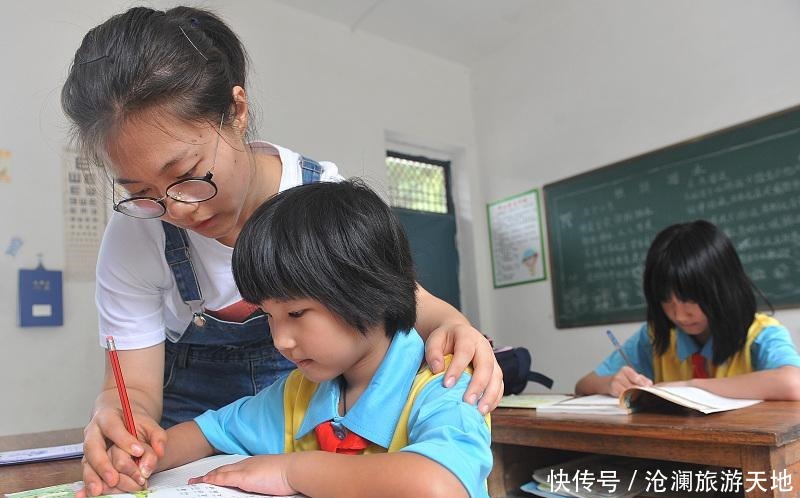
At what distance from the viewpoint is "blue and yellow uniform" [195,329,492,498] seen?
0.61 metres

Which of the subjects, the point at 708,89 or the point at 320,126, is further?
the point at 320,126

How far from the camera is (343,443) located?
745 millimetres

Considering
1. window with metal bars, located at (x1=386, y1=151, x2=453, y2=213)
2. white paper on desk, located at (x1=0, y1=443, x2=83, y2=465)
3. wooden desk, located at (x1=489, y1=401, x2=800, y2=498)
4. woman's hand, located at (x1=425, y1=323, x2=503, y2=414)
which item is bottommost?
wooden desk, located at (x1=489, y1=401, x2=800, y2=498)

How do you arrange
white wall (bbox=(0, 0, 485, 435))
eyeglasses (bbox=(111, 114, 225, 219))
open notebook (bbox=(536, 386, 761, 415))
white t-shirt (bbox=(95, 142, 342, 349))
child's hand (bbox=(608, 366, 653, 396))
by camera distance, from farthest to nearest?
white wall (bbox=(0, 0, 485, 435)) < child's hand (bbox=(608, 366, 653, 396)) < open notebook (bbox=(536, 386, 761, 415)) < white t-shirt (bbox=(95, 142, 342, 349)) < eyeglasses (bbox=(111, 114, 225, 219))

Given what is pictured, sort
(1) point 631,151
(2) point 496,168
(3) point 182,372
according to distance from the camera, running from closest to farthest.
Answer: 1. (3) point 182,372
2. (1) point 631,151
3. (2) point 496,168

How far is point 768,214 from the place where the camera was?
8.73ft

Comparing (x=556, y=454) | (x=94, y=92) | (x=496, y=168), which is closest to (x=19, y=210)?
(x=94, y=92)

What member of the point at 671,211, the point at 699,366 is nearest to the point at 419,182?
the point at 671,211

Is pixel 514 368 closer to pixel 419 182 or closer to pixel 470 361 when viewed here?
pixel 470 361

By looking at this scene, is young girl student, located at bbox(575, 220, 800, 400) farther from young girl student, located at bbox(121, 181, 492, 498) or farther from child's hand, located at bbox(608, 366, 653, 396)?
young girl student, located at bbox(121, 181, 492, 498)

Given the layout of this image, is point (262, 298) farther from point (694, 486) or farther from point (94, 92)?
point (694, 486)

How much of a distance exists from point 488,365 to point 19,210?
2.26 m

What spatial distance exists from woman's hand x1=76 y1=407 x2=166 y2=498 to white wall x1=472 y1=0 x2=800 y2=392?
264 centimetres

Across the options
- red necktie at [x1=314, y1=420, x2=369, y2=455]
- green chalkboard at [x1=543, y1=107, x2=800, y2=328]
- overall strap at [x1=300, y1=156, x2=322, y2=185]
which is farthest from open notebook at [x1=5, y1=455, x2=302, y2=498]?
green chalkboard at [x1=543, y1=107, x2=800, y2=328]
